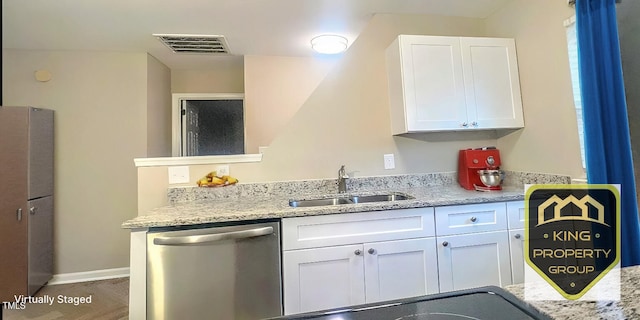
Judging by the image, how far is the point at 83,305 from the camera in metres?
2.43

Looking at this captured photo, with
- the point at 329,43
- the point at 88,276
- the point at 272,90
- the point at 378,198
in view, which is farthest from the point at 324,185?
the point at 88,276

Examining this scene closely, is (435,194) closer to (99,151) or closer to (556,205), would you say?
(556,205)

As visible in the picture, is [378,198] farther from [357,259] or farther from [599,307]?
[599,307]

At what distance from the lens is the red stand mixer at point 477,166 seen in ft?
7.07

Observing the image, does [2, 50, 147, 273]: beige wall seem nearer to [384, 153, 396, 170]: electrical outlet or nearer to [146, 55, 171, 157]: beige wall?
[146, 55, 171, 157]: beige wall

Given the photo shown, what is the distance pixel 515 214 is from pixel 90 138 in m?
3.87

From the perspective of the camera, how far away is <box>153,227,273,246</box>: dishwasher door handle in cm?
142

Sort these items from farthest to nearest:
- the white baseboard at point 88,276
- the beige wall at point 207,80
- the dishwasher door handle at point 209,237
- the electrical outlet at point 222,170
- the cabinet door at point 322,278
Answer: the beige wall at point 207,80 → the white baseboard at point 88,276 → the electrical outlet at point 222,170 → the cabinet door at point 322,278 → the dishwasher door handle at point 209,237

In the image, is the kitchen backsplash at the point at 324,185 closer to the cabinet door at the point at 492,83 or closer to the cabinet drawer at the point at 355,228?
the cabinet door at the point at 492,83

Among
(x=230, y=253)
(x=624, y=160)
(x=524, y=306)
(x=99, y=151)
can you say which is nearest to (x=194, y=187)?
(x=230, y=253)

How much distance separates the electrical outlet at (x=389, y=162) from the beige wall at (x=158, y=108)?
2510 millimetres

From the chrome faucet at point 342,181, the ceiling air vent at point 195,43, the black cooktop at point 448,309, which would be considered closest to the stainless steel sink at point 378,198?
the chrome faucet at point 342,181

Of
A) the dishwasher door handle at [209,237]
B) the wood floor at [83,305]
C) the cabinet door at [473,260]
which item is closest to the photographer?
the dishwasher door handle at [209,237]

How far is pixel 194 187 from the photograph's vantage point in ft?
6.84
